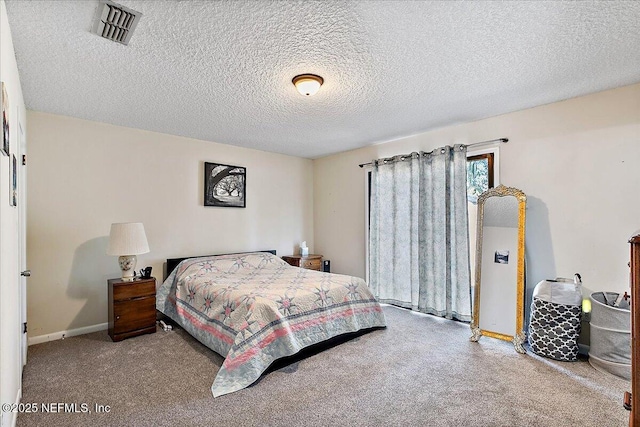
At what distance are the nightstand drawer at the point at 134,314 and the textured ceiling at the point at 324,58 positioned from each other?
6.62 ft

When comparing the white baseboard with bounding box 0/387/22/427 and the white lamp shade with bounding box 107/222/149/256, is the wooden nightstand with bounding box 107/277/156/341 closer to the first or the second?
the white lamp shade with bounding box 107/222/149/256

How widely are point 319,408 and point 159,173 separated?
11.1 ft

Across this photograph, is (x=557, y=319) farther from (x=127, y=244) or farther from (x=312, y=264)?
(x=127, y=244)

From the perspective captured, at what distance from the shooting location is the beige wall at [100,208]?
3.24m

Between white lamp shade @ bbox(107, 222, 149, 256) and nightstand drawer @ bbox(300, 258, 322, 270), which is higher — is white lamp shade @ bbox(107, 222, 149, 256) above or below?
above

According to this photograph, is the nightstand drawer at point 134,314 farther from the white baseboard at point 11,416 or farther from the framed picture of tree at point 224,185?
the framed picture of tree at point 224,185

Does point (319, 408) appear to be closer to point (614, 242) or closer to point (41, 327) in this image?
point (614, 242)

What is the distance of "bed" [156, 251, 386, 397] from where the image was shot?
2.43 m

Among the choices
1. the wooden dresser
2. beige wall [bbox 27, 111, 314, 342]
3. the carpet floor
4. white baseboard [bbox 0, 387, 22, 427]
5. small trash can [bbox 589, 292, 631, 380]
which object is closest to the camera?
the wooden dresser

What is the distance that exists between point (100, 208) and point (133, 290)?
1.08 metres

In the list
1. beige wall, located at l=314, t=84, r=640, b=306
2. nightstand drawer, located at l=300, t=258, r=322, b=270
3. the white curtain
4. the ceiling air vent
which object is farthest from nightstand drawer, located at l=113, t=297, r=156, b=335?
beige wall, located at l=314, t=84, r=640, b=306

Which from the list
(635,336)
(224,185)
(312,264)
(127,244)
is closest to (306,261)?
(312,264)

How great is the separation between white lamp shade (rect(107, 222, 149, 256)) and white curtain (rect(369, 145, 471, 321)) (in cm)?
303

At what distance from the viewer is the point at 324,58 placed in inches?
87.9
